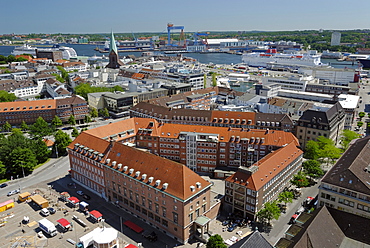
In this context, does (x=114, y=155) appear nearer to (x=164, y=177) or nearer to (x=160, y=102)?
(x=164, y=177)

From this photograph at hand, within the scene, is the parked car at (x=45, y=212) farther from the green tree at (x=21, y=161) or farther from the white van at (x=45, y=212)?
the green tree at (x=21, y=161)

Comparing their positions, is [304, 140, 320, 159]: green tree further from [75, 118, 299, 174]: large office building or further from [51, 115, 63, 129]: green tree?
[51, 115, 63, 129]: green tree

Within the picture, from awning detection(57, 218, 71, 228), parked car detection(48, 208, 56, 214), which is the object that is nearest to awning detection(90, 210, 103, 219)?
awning detection(57, 218, 71, 228)

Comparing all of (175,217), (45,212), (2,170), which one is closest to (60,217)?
(45,212)

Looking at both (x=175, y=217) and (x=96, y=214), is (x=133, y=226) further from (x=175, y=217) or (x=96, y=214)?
(x=175, y=217)

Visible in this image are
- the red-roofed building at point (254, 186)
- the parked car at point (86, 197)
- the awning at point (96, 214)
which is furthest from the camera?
the parked car at point (86, 197)

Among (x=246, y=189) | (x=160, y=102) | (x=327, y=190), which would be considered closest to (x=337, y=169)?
(x=327, y=190)

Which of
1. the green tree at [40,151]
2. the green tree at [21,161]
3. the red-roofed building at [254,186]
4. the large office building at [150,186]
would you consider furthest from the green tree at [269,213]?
the green tree at [40,151]
